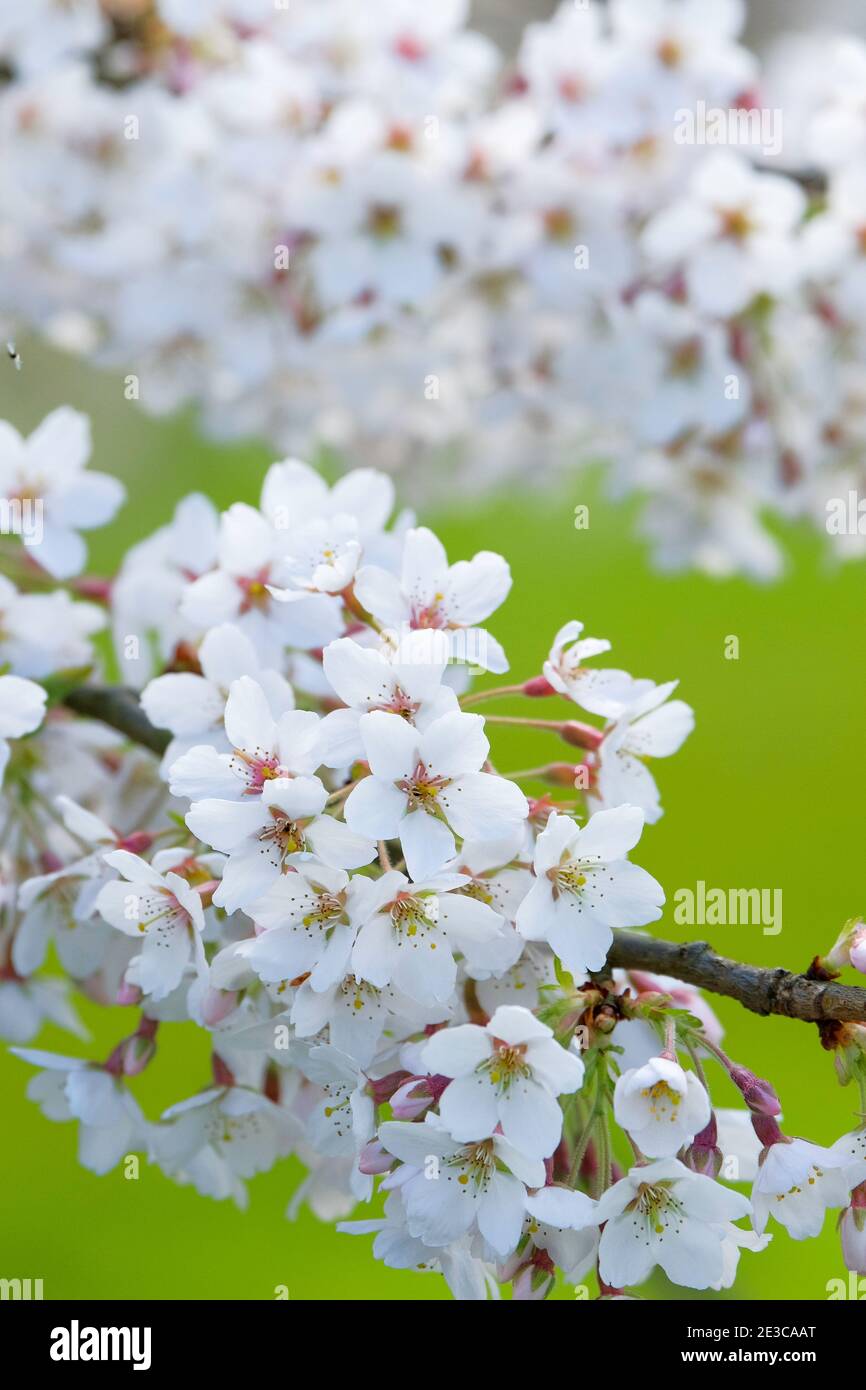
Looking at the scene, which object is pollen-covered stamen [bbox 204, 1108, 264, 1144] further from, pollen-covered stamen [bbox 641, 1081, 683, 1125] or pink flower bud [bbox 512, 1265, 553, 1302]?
pollen-covered stamen [bbox 641, 1081, 683, 1125]

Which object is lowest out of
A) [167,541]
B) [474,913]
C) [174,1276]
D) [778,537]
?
[174,1276]

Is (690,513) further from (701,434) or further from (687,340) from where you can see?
(687,340)

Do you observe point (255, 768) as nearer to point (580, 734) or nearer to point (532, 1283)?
point (580, 734)

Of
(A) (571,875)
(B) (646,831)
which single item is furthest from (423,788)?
(B) (646,831)

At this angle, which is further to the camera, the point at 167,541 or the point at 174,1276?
the point at 174,1276
